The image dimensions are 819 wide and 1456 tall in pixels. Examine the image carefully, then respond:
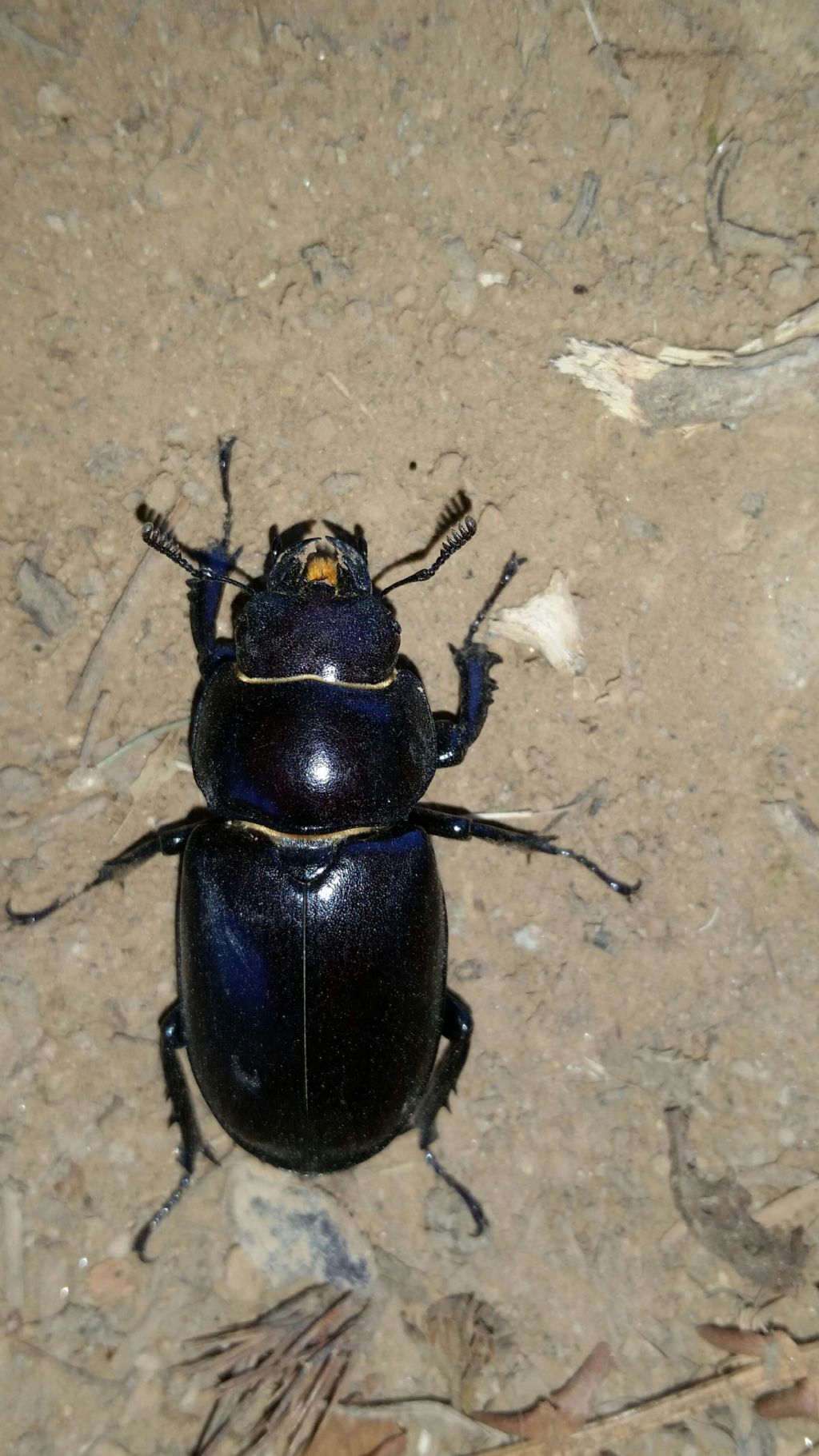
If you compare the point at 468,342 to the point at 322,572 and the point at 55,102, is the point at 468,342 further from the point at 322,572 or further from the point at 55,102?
the point at 55,102

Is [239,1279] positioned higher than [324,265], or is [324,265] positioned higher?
[324,265]

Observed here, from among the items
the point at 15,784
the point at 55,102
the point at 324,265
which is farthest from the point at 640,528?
the point at 55,102

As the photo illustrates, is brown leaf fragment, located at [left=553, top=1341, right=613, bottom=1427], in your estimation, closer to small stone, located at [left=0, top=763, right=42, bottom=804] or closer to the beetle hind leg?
the beetle hind leg

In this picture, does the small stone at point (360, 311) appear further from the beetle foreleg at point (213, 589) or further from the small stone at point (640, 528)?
the small stone at point (640, 528)

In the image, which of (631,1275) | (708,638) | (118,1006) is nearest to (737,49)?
(708,638)

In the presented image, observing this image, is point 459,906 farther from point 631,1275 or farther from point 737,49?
point 737,49

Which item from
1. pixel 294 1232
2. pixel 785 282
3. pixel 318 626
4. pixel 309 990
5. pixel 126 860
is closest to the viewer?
pixel 309 990

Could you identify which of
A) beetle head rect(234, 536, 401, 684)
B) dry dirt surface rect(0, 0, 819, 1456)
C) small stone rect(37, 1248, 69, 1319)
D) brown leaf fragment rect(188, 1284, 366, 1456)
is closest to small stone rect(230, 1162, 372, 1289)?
dry dirt surface rect(0, 0, 819, 1456)
